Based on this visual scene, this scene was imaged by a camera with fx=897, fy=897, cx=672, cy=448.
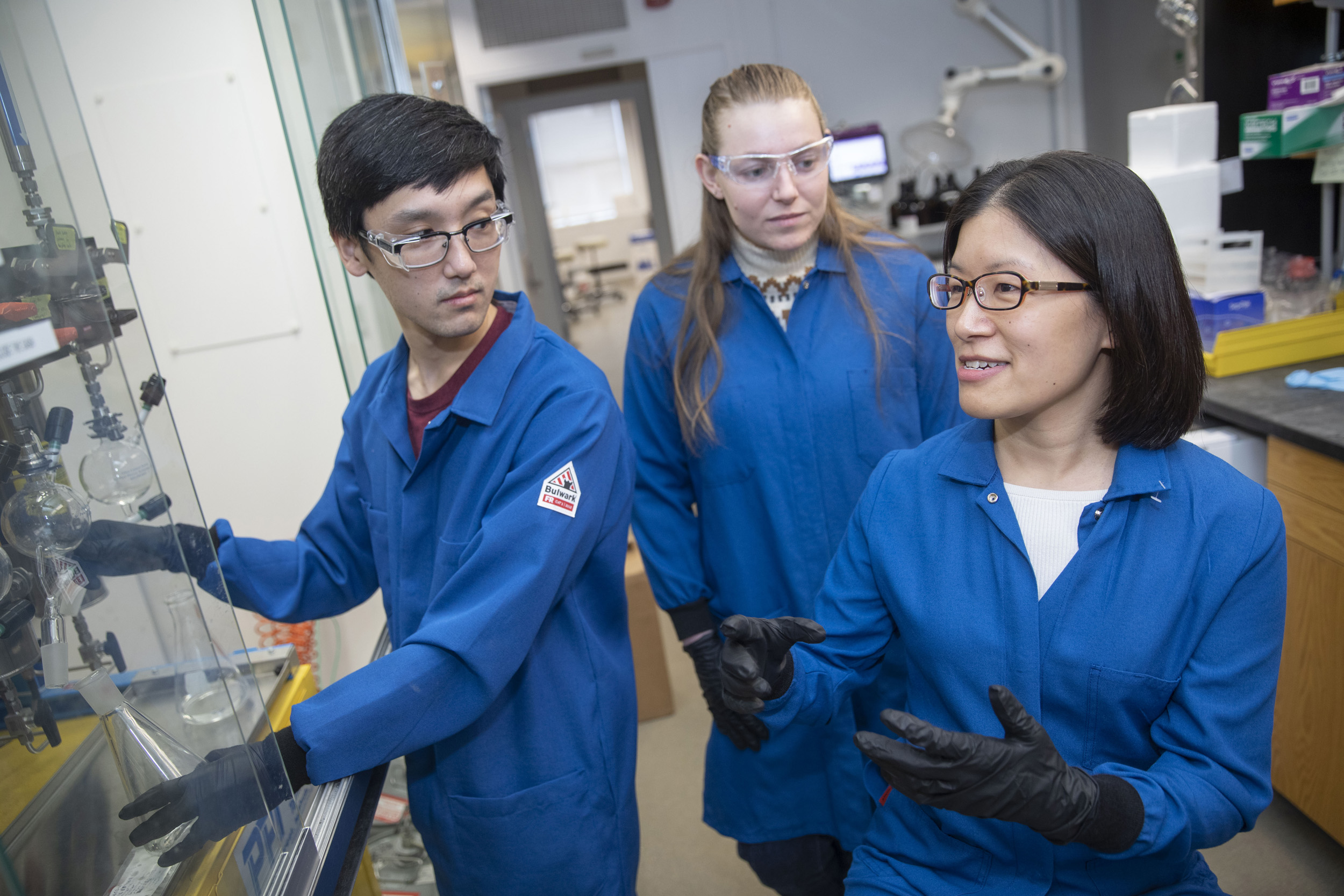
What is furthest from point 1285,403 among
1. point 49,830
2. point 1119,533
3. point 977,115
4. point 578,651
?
point 977,115

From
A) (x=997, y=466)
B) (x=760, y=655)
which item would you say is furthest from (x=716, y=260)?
(x=760, y=655)

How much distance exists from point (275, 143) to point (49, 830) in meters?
1.66

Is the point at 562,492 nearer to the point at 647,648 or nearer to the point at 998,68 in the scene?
the point at 647,648

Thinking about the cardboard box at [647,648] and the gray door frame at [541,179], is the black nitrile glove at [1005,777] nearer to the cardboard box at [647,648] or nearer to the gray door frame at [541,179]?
the cardboard box at [647,648]

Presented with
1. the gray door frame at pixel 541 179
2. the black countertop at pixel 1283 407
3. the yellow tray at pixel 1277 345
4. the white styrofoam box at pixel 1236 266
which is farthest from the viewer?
the gray door frame at pixel 541 179

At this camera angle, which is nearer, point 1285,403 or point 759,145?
point 759,145

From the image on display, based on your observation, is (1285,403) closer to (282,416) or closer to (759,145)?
(759,145)

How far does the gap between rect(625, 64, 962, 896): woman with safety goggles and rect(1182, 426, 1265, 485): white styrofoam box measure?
0.75 m

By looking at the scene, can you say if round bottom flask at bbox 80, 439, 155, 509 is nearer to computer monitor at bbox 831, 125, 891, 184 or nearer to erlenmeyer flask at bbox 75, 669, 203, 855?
erlenmeyer flask at bbox 75, 669, 203, 855

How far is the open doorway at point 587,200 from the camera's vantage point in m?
5.90

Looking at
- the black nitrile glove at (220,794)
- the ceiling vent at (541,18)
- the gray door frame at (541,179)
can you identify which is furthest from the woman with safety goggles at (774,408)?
the gray door frame at (541,179)

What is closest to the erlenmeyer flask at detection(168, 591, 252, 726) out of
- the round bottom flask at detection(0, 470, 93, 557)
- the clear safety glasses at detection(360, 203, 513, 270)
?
the round bottom flask at detection(0, 470, 93, 557)

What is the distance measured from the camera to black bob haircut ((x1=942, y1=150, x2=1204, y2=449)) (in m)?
0.98

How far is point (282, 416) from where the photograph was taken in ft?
7.18
